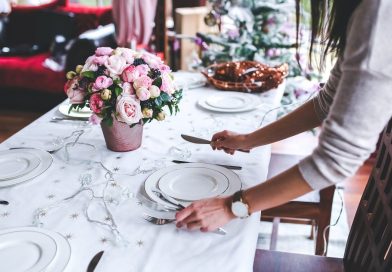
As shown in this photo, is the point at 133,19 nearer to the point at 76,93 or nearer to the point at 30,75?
the point at 30,75

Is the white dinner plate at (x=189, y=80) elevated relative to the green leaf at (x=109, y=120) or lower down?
lower down

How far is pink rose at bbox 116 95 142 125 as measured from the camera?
3.37ft

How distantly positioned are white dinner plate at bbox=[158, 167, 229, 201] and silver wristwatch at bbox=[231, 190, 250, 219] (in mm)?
122

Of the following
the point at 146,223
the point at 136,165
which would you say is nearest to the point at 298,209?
the point at 136,165

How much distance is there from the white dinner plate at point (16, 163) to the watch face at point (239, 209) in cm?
58

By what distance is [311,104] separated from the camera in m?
1.08

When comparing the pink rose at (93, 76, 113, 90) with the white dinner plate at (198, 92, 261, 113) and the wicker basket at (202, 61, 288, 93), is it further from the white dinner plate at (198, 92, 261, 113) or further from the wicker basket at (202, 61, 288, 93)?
the wicker basket at (202, 61, 288, 93)

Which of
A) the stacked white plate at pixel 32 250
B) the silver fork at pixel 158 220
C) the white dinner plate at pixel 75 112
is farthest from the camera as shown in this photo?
the white dinner plate at pixel 75 112

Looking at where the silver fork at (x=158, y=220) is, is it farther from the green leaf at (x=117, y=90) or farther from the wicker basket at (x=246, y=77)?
the wicker basket at (x=246, y=77)

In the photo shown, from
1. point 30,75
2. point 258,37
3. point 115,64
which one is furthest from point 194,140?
point 30,75

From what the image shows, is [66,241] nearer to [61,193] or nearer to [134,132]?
[61,193]

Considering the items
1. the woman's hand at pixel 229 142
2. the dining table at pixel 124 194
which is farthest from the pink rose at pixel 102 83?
the woman's hand at pixel 229 142

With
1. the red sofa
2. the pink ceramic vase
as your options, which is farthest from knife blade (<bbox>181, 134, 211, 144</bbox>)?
the red sofa

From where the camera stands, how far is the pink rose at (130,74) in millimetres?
1037
